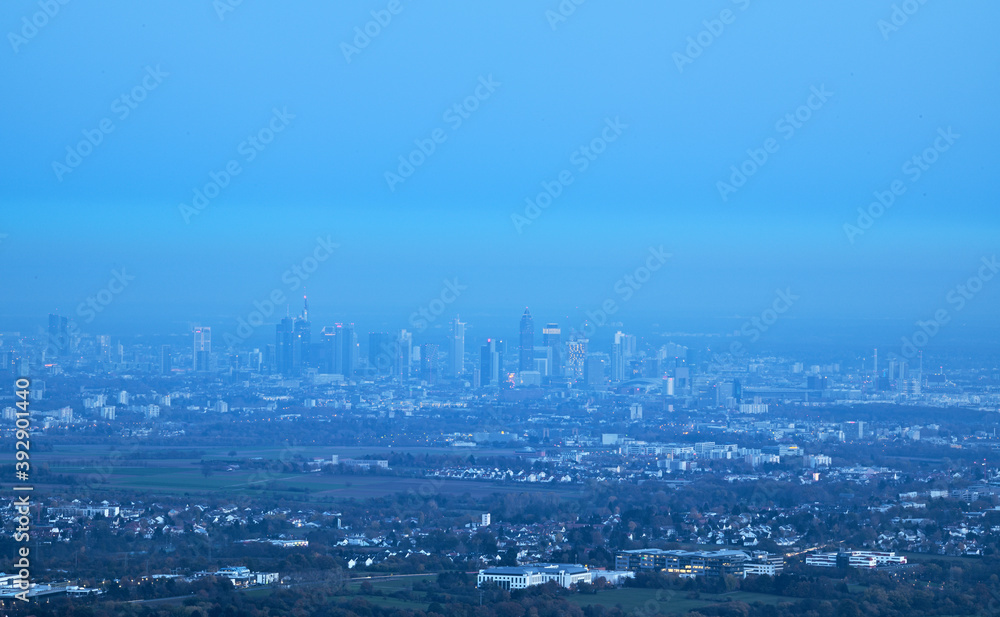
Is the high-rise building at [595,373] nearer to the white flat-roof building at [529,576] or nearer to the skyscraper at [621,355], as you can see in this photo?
the skyscraper at [621,355]

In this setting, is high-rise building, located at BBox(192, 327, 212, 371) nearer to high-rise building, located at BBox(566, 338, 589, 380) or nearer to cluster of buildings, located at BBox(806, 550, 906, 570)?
high-rise building, located at BBox(566, 338, 589, 380)

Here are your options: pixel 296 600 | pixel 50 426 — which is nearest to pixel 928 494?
pixel 296 600

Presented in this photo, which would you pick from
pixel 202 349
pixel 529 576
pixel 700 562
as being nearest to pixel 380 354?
pixel 202 349

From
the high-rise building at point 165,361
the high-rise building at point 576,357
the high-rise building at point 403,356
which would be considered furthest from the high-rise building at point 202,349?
the high-rise building at point 576,357

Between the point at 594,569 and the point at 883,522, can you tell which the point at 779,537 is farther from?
the point at 594,569

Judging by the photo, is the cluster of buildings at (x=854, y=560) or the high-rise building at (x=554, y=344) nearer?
the cluster of buildings at (x=854, y=560)
